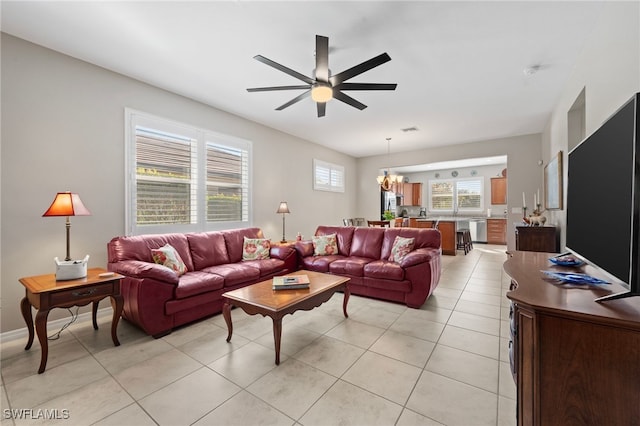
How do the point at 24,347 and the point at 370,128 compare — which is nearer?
the point at 24,347

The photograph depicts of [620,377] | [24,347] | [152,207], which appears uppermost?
[152,207]

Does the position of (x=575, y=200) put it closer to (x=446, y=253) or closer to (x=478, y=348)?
(x=478, y=348)

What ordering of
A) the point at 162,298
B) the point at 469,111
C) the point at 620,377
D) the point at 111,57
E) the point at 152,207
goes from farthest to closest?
the point at 469,111 → the point at 152,207 → the point at 111,57 → the point at 162,298 → the point at 620,377

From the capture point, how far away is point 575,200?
1.79 meters

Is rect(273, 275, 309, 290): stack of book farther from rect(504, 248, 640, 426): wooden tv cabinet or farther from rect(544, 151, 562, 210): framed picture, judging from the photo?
rect(544, 151, 562, 210): framed picture

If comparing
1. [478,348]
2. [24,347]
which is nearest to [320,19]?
[478,348]

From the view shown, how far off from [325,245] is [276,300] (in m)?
2.27

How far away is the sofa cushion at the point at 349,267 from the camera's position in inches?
146

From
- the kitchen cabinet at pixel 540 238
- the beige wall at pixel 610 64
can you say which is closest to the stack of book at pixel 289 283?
the beige wall at pixel 610 64

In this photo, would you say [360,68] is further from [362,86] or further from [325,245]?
[325,245]

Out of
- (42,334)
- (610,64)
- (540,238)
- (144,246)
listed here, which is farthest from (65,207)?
(540,238)

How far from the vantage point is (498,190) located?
28.8 feet

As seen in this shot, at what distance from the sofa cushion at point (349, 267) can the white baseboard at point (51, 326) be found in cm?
278

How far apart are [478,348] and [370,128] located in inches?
168
